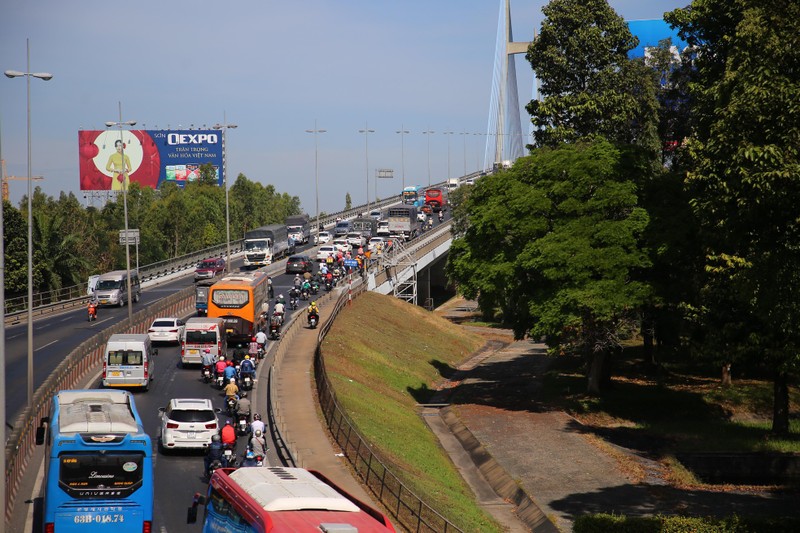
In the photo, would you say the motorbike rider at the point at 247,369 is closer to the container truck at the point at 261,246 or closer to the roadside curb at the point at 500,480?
the roadside curb at the point at 500,480

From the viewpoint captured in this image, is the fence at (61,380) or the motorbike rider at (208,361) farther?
the motorbike rider at (208,361)

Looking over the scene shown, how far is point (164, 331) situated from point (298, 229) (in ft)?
197

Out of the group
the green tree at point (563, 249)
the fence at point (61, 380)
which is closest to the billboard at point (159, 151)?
the fence at point (61, 380)

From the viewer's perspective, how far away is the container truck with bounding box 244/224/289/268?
9406 cm

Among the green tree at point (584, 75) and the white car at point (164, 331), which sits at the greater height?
the green tree at point (584, 75)

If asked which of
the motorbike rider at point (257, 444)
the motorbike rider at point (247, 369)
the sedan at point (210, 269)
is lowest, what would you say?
the motorbike rider at point (247, 369)

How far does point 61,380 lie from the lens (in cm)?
3919

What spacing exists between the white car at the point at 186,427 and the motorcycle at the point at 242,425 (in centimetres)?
152

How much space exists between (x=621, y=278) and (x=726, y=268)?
930 centimetres

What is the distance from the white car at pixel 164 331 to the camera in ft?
177

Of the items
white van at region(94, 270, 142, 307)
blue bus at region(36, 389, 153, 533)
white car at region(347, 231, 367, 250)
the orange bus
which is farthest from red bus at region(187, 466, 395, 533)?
white car at region(347, 231, 367, 250)

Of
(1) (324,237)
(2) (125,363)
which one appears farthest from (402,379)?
(1) (324,237)

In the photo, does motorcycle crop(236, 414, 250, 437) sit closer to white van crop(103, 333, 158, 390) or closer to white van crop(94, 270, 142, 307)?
white van crop(103, 333, 158, 390)

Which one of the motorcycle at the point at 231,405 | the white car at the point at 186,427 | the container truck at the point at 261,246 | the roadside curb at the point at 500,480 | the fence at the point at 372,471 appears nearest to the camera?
the fence at the point at 372,471
